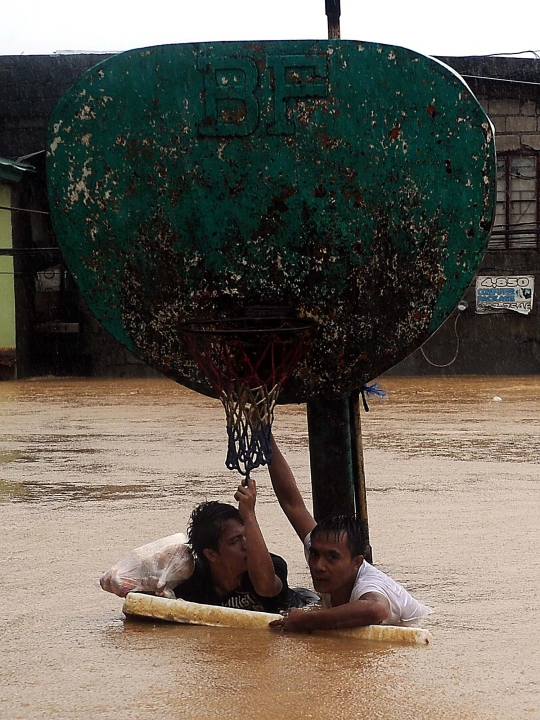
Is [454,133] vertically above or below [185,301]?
above

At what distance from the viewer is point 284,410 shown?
13.2 metres

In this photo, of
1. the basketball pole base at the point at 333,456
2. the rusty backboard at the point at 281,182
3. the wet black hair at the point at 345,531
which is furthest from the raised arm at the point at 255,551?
A: the rusty backboard at the point at 281,182

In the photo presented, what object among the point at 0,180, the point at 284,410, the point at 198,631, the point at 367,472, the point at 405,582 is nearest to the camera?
the point at 198,631

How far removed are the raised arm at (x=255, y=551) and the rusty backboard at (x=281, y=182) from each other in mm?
645

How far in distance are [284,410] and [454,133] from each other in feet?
31.1

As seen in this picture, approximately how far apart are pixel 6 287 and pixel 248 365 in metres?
18.3

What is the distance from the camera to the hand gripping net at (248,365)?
12.4 feet

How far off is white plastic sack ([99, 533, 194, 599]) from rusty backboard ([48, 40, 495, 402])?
0.83m

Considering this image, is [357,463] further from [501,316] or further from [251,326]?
[501,316]

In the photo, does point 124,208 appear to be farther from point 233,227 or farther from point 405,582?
point 405,582

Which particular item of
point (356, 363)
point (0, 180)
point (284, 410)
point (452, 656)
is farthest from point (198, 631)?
point (0, 180)

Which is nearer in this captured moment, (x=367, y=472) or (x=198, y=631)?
(x=198, y=631)

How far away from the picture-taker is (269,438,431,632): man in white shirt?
3674 mm

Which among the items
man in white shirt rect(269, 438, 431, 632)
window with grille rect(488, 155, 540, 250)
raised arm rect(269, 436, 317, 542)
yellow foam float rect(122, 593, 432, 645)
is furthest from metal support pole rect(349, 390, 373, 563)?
window with grille rect(488, 155, 540, 250)
